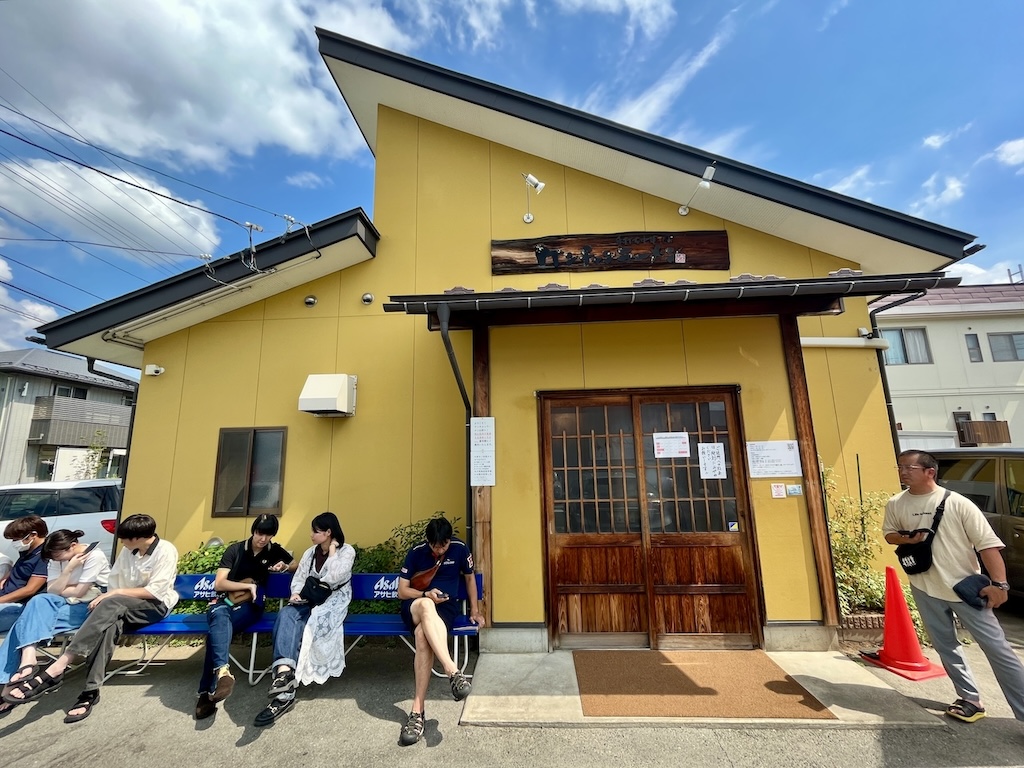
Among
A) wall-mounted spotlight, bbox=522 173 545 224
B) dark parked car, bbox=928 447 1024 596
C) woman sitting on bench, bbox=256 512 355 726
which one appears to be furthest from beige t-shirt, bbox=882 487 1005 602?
wall-mounted spotlight, bbox=522 173 545 224

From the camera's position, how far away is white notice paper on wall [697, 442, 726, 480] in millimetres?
4340

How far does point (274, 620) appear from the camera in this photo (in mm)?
3854

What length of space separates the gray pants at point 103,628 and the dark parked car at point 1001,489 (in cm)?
897

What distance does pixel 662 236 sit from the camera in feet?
17.8

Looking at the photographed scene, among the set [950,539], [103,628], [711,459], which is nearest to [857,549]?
[950,539]

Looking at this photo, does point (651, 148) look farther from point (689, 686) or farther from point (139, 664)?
point (139, 664)

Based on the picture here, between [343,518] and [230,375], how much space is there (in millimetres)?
2293

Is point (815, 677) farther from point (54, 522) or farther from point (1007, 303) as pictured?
point (1007, 303)

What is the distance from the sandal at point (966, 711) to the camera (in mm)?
2893

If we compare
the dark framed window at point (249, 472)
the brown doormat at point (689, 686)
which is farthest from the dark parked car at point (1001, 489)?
the dark framed window at point (249, 472)

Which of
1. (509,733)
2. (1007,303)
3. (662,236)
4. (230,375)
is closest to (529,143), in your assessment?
(662,236)

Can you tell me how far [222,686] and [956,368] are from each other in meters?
19.1

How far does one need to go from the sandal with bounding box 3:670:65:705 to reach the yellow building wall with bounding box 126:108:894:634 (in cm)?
180

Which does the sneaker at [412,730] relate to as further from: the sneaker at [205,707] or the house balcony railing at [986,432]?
the house balcony railing at [986,432]
